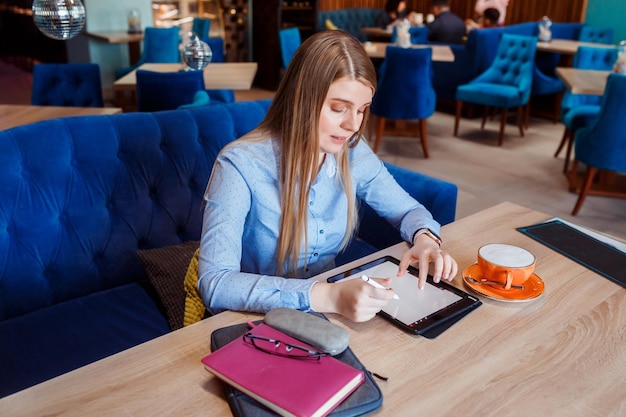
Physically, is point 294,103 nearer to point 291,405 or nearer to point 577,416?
point 291,405

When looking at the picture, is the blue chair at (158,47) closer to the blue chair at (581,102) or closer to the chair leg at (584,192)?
the blue chair at (581,102)

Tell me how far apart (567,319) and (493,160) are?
4.11 meters

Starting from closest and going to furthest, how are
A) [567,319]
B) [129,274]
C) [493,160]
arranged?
[567,319] < [129,274] < [493,160]

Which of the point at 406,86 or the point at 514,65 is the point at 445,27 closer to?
the point at 514,65

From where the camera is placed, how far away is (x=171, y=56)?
565 cm

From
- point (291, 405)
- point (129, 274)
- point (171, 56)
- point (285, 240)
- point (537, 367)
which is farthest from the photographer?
point (171, 56)

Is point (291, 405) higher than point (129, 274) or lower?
higher

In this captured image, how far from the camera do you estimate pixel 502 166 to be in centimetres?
480

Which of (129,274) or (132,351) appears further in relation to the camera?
(129,274)

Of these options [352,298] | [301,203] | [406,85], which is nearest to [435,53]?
[406,85]

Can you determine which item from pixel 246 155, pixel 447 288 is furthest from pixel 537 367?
pixel 246 155

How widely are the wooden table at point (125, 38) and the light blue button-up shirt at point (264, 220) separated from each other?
535 cm

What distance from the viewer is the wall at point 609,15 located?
263 inches

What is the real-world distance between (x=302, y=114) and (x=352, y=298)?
0.49m
